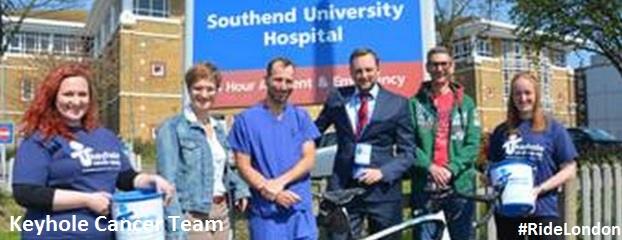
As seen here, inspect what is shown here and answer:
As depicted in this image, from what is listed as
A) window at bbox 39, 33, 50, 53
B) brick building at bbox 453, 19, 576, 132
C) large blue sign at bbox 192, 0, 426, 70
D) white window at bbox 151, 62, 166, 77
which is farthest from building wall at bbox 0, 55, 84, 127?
large blue sign at bbox 192, 0, 426, 70

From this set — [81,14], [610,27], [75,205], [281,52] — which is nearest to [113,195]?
[75,205]

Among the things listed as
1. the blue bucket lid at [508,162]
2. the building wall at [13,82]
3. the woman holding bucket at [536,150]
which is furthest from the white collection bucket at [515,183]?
the building wall at [13,82]

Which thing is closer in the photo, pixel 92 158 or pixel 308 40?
pixel 92 158

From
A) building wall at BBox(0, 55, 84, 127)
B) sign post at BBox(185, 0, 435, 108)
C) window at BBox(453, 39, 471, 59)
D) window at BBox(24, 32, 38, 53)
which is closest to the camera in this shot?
sign post at BBox(185, 0, 435, 108)

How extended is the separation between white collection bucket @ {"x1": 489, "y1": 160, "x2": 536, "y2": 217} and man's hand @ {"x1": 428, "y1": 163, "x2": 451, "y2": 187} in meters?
0.40

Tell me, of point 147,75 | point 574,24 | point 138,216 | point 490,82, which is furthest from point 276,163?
point 490,82

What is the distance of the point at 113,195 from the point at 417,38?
3963 millimetres

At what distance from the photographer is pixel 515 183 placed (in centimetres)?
533

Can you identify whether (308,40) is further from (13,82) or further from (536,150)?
(13,82)

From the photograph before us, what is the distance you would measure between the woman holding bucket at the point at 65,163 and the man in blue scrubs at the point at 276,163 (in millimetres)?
1050

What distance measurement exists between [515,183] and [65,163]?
270 centimetres

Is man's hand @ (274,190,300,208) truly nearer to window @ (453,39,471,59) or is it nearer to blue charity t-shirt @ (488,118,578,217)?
blue charity t-shirt @ (488,118,578,217)

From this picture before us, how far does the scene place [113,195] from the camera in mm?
4164

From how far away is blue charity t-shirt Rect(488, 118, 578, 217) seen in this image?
5691 millimetres
